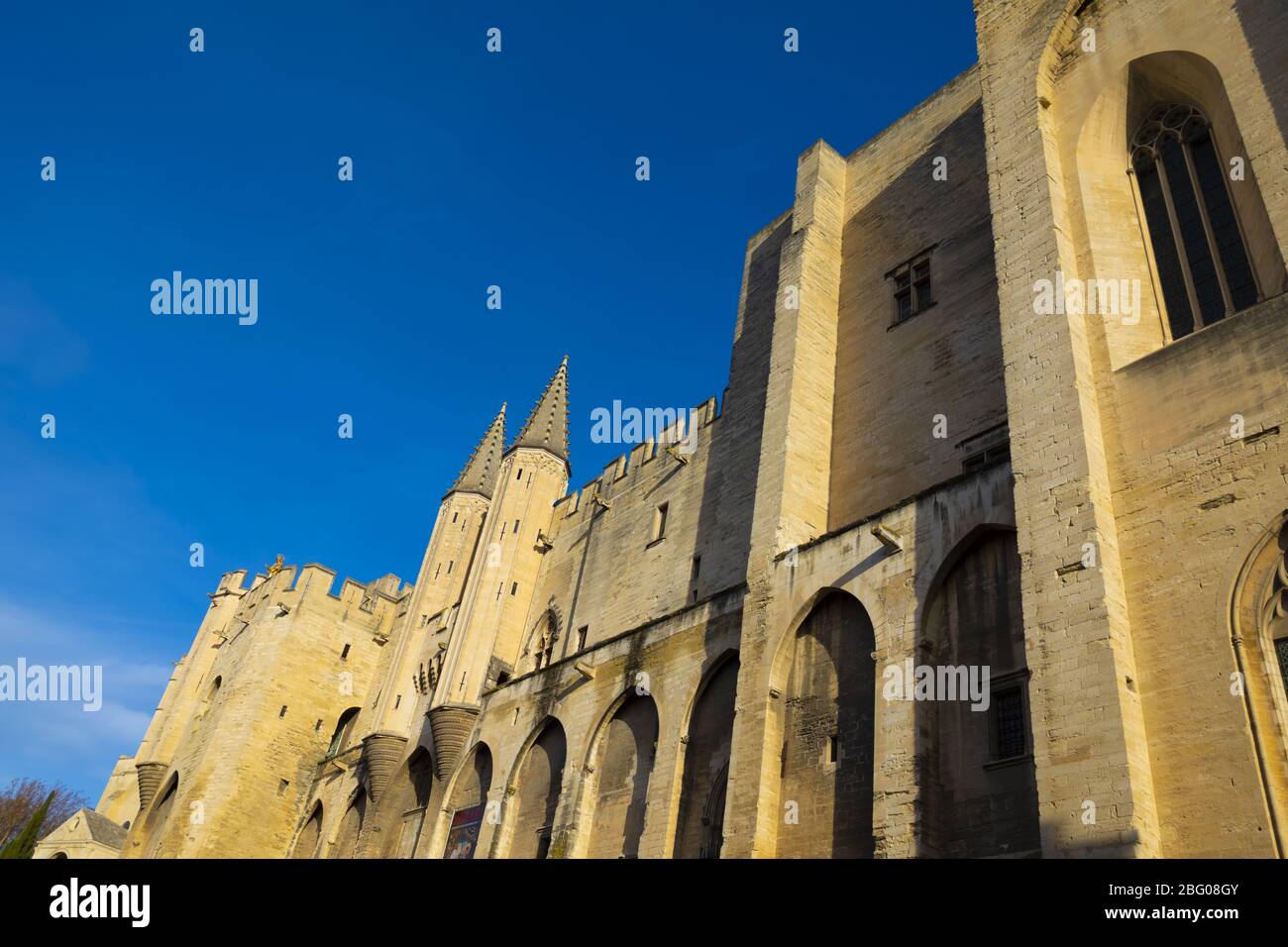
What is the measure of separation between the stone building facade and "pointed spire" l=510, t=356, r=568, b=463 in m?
4.01

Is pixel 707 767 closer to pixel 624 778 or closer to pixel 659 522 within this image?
pixel 624 778

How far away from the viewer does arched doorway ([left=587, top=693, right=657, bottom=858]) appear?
1600 cm

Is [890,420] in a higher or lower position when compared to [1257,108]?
lower

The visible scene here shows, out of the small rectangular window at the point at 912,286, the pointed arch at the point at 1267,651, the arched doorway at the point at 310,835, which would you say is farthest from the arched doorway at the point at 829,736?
the arched doorway at the point at 310,835

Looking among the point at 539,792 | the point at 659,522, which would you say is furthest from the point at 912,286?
the point at 539,792

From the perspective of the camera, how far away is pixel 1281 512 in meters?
9.53

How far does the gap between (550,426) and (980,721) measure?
18.4 meters

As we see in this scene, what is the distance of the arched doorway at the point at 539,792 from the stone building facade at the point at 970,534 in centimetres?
9

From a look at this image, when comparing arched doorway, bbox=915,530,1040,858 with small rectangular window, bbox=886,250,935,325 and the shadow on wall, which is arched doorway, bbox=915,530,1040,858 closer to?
the shadow on wall

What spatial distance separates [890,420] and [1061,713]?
24.6 ft
